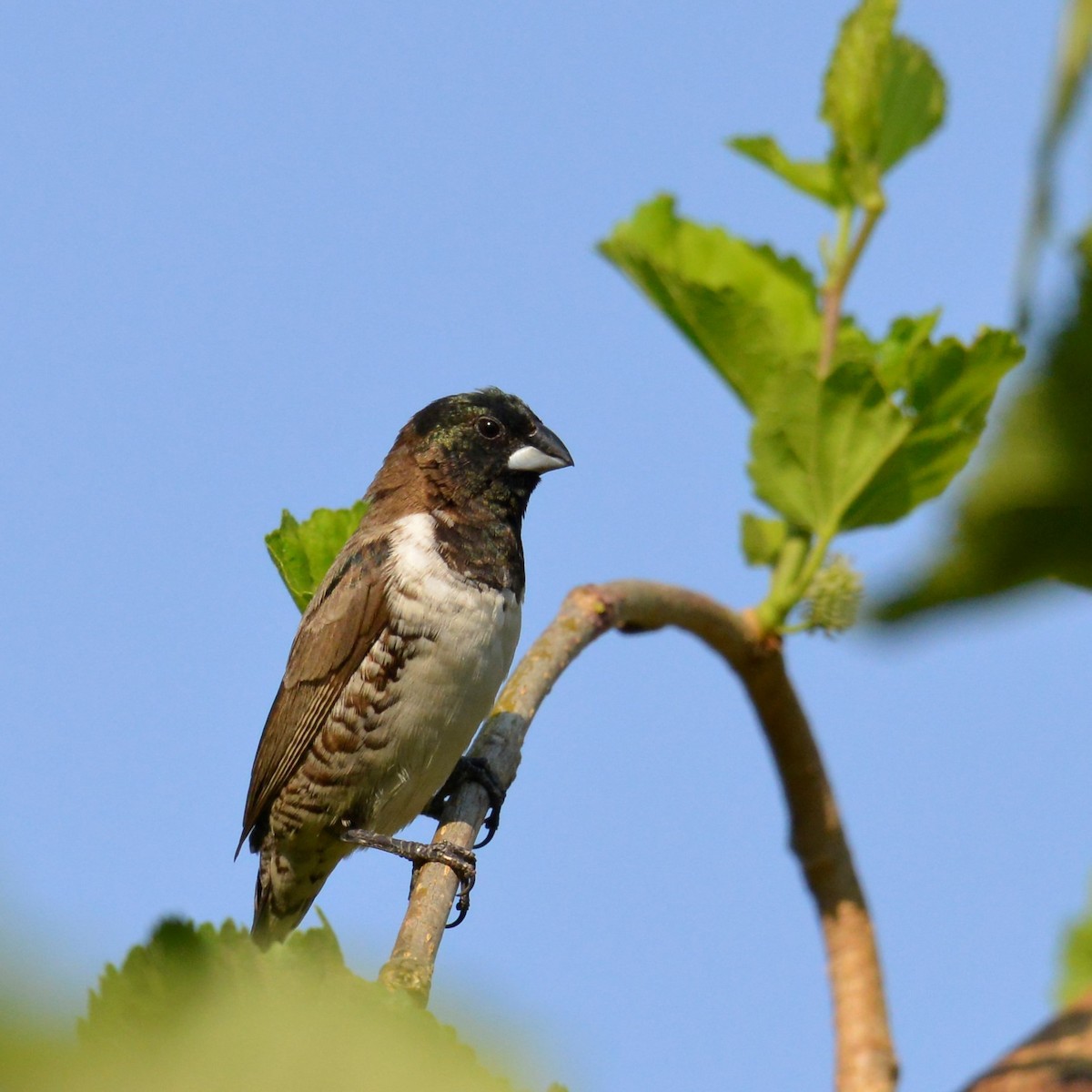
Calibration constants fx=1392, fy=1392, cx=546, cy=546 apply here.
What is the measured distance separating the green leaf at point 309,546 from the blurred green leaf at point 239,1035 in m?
3.33

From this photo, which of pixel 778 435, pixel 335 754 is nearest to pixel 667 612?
pixel 778 435

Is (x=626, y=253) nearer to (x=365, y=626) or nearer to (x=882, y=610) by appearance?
A: (x=365, y=626)

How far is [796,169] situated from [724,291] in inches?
15.5

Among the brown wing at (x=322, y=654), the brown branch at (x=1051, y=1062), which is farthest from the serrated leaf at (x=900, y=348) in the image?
the brown branch at (x=1051, y=1062)

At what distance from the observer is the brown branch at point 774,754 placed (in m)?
3.10

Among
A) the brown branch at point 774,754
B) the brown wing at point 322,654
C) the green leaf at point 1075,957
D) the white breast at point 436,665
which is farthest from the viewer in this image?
the brown wing at point 322,654

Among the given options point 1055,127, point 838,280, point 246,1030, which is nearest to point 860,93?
point 838,280

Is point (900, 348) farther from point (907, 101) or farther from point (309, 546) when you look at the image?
point (309, 546)

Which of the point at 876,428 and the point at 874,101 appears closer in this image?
the point at 874,101

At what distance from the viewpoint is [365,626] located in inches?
173

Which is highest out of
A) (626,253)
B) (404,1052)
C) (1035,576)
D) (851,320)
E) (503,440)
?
(503,440)

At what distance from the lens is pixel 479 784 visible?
12.7ft

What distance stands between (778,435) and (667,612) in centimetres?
63

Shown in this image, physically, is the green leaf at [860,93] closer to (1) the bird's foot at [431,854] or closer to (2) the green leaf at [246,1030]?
(1) the bird's foot at [431,854]
